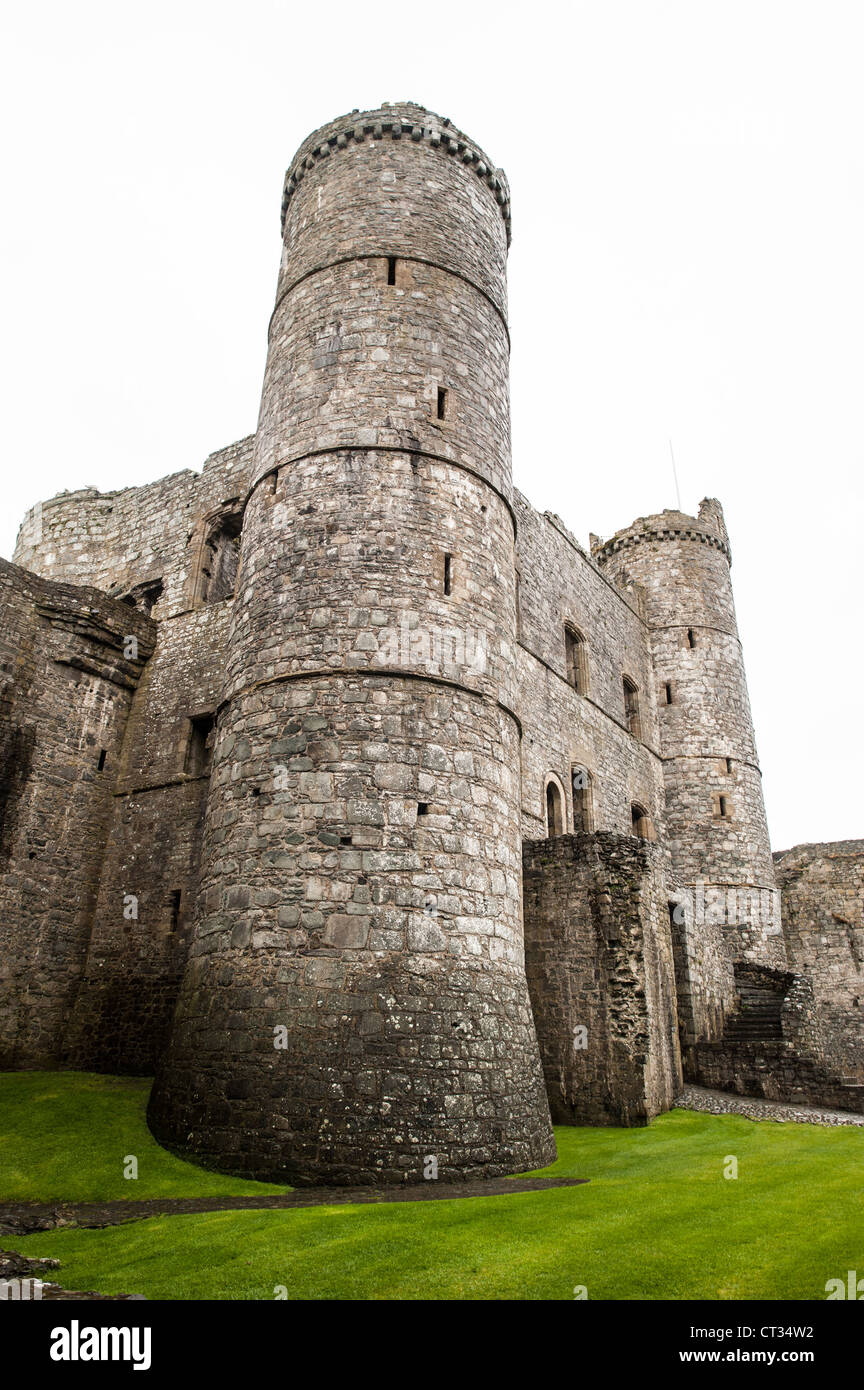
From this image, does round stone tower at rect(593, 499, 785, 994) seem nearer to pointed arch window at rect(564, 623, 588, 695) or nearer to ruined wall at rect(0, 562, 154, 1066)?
pointed arch window at rect(564, 623, 588, 695)

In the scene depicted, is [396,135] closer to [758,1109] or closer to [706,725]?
[758,1109]

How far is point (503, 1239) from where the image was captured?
529 cm

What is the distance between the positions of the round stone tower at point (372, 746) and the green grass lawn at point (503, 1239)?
2.92ft

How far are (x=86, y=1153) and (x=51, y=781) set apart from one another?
7207 mm

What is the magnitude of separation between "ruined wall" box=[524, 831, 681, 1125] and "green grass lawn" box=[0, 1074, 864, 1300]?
2475mm

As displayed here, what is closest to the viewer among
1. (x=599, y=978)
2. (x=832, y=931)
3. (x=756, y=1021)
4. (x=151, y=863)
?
(x=599, y=978)

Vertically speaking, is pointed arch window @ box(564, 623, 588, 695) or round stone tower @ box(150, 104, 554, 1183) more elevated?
pointed arch window @ box(564, 623, 588, 695)

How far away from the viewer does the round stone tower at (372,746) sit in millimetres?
7754

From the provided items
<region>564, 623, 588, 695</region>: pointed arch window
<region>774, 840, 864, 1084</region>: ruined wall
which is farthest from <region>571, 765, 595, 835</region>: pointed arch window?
<region>774, 840, 864, 1084</region>: ruined wall

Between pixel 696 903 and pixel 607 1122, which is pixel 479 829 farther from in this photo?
pixel 696 903

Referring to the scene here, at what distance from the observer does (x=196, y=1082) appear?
812 cm

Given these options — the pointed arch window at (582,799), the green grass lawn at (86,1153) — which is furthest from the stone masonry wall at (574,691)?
the green grass lawn at (86,1153)

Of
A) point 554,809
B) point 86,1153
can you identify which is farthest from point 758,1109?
point 86,1153

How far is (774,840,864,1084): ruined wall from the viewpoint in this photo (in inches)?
854
